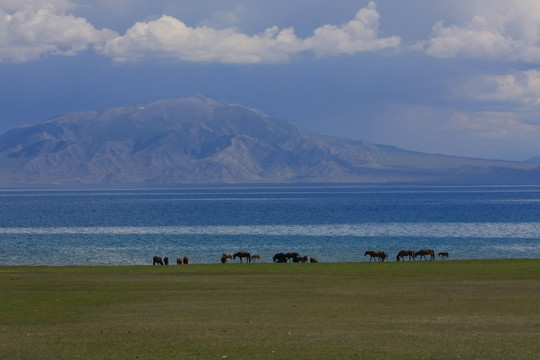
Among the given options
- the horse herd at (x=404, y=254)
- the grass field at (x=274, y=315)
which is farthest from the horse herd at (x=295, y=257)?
the grass field at (x=274, y=315)

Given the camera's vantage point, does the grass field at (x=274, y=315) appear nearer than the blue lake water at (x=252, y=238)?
Yes

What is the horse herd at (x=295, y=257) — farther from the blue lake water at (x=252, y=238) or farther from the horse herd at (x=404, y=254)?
the blue lake water at (x=252, y=238)

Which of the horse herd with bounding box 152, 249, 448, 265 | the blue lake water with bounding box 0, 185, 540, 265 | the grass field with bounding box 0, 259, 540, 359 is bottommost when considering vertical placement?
the blue lake water with bounding box 0, 185, 540, 265

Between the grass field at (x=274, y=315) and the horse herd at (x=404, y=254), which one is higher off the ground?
the grass field at (x=274, y=315)

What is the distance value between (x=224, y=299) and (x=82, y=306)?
4.83 metres

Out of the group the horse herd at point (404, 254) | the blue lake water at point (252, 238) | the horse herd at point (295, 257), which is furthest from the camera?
the blue lake water at point (252, 238)

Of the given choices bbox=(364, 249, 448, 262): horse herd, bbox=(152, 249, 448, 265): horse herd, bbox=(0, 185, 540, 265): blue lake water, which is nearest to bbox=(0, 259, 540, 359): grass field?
bbox=(152, 249, 448, 265): horse herd

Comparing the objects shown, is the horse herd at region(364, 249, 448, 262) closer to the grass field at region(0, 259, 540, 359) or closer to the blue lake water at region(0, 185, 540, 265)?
the blue lake water at region(0, 185, 540, 265)

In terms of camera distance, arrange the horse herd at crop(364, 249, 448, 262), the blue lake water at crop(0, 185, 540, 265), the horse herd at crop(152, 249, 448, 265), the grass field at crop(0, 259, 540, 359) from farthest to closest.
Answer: the blue lake water at crop(0, 185, 540, 265) → the horse herd at crop(364, 249, 448, 262) → the horse herd at crop(152, 249, 448, 265) → the grass field at crop(0, 259, 540, 359)

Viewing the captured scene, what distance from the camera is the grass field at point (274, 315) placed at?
17.9 m

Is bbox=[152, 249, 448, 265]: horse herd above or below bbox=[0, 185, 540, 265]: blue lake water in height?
above

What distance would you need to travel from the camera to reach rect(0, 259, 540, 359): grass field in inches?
706

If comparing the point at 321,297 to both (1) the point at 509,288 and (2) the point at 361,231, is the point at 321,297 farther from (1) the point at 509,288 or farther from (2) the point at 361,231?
(2) the point at 361,231

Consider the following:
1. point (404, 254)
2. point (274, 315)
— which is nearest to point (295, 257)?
point (404, 254)
